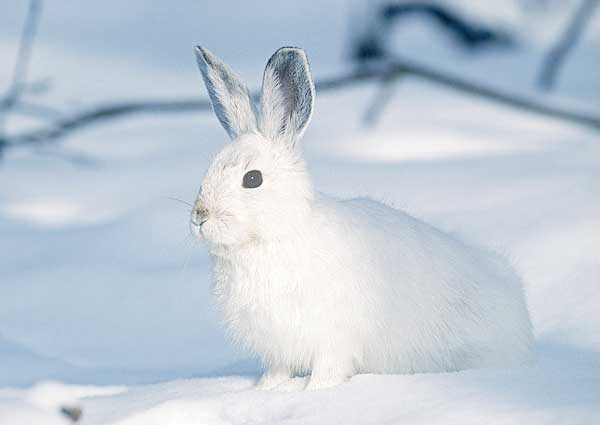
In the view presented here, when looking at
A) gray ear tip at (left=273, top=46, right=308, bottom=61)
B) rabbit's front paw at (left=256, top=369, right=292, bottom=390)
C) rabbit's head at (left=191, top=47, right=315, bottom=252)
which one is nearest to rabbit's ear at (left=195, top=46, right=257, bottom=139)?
rabbit's head at (left=191, top=47, right=315, bottom=252)

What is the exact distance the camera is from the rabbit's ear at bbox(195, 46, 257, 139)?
2.85m

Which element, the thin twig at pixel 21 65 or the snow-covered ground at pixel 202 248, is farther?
the thin twig at pixel 21 65

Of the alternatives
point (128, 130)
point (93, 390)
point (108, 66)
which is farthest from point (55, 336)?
point (108, 66)

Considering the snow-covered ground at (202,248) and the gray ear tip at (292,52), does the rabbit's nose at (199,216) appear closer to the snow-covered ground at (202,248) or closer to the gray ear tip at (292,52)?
the snow-covered ground at (202,248)

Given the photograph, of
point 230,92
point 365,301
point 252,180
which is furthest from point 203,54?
point 365,301

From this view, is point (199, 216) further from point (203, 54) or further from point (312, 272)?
point (203, 54)

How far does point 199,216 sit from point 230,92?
398 millimetres

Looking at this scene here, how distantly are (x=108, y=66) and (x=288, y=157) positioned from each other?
6878mm

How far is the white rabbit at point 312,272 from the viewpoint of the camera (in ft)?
8.80

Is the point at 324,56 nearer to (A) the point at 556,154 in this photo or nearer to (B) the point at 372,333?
(A) the point at 556,154

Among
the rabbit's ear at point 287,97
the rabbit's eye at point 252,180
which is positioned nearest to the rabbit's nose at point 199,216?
the rabbit's eye at point 252,180

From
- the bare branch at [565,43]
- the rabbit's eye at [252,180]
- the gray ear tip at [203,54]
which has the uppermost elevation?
the bare branch at [565,43]

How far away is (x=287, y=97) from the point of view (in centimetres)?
279

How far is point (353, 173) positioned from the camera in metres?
5.35
